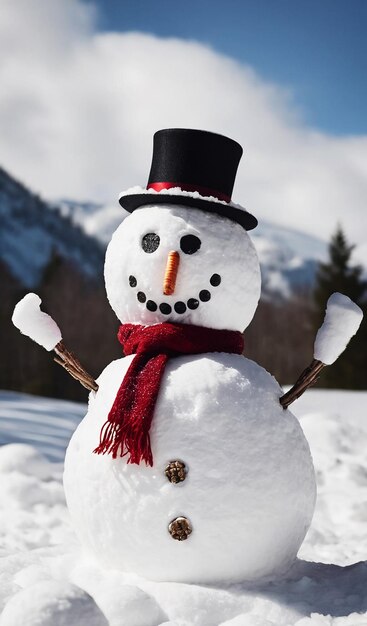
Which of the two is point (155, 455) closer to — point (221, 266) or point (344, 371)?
point (221, 266)

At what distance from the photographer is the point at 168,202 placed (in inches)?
125

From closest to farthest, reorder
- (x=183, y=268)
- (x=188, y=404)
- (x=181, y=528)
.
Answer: (x=181, y=528), (x=188, y=404), (x=183, y=268)

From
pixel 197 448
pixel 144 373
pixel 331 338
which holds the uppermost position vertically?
pixel 331 338

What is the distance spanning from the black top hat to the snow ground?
1.61 metres

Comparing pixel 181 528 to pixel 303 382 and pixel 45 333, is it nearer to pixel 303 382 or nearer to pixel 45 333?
pixel 303 382

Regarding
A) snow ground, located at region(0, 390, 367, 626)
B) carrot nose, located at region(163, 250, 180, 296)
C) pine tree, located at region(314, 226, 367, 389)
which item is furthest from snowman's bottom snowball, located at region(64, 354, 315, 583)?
pine tree, located at region(314, 226, 367, 389)

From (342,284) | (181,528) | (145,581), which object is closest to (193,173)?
(181,528)

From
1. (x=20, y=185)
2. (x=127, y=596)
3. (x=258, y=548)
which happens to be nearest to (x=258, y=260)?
(x=258, y=548)

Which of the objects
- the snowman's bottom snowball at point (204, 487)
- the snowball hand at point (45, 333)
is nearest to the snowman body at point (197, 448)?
the snowman's bottom snowball at point (204, 487)

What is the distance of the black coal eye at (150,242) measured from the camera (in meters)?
3.07

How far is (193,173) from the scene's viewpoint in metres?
3.17

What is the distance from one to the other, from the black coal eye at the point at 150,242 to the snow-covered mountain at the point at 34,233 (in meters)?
37.7

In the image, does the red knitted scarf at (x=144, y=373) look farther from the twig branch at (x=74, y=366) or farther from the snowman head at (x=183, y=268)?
the twig branch at (x=74, y=366)

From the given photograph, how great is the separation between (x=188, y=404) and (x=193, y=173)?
3.38 ft
